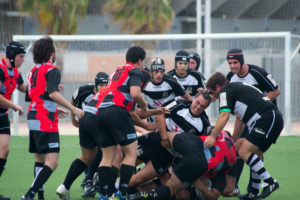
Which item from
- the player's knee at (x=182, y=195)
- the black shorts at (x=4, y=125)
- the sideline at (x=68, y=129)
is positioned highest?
the black shorts at (x=4, y=125)

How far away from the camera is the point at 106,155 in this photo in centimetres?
578

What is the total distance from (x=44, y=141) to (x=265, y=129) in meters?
2.84

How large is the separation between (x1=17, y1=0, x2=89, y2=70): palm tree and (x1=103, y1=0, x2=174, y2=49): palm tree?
2.17 meters

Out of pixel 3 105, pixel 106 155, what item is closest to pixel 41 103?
pixel 3 105

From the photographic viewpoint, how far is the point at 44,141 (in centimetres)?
580

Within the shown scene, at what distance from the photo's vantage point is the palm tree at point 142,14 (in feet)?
70.3

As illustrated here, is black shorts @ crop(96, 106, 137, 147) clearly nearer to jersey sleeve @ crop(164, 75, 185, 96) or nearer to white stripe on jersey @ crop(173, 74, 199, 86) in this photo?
jersey sleeve @ crop(164, 75, 185, 96)

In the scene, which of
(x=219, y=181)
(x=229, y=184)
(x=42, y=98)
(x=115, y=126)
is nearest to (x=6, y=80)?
(x=42, y=98)

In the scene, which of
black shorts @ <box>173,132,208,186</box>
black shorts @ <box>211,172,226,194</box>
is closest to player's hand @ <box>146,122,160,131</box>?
black shorts @ <box>173,132,208,186</box>

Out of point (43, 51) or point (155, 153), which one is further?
point (155, 153)

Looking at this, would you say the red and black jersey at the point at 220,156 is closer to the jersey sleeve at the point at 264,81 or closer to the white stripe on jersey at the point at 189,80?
the jersey sleeve at the point at 264,81

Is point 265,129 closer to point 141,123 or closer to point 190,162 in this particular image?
point 190,162

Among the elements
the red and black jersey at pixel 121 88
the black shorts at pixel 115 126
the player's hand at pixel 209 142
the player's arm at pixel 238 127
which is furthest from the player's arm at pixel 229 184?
the red and black jersey at pixel 121 88

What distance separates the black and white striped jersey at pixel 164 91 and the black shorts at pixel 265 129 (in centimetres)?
186
